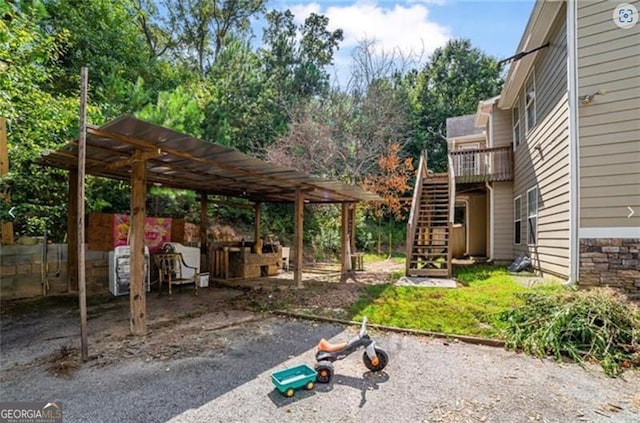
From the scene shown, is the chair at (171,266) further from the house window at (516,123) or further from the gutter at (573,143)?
the house window at (516,123)

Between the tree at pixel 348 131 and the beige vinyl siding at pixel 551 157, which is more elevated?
the tree at pixel 348 131

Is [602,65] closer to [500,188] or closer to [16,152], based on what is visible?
[500,188]

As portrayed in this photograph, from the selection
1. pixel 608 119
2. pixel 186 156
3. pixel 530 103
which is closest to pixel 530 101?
pixel 530 103

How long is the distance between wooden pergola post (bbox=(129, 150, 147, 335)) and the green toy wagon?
A: 228 cm

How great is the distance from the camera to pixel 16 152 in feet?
19.8

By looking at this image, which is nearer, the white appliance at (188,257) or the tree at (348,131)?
the white appliance at (188,257)

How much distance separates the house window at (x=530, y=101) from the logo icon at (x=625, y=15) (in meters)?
2.68

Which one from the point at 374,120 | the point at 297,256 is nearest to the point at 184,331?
the point at 297,256

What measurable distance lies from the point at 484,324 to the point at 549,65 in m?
5.59

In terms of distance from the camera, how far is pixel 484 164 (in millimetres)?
10891

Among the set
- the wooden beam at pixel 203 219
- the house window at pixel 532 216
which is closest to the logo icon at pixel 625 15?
the house window at pixel 532 216

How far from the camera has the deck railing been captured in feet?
33.1

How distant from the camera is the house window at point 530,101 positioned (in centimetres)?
793

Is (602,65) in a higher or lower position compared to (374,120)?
lower
